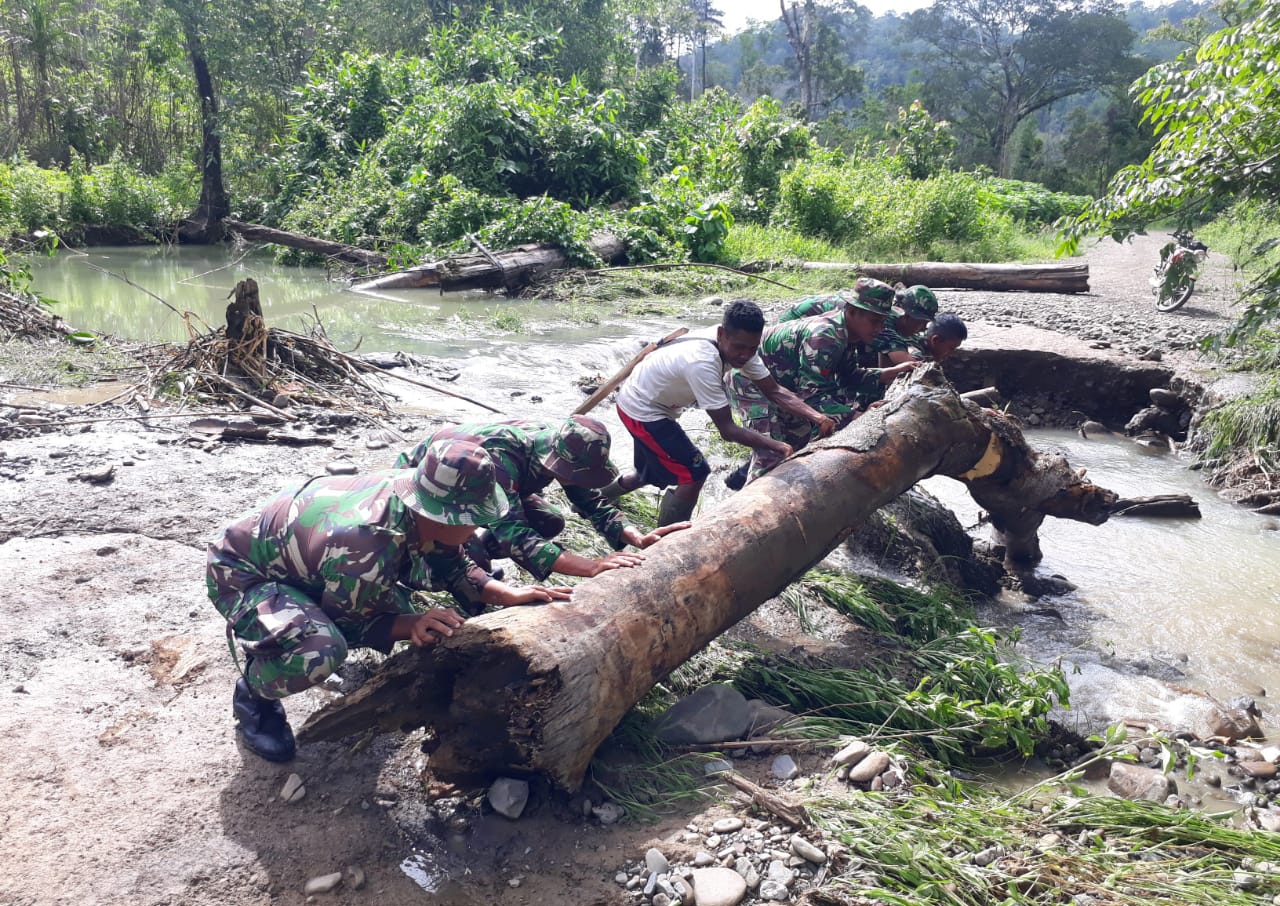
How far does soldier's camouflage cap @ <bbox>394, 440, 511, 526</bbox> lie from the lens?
258cm

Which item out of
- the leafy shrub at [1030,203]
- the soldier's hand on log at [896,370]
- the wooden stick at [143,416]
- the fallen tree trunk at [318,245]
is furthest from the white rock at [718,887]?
the leafy shrub at [1030,203]

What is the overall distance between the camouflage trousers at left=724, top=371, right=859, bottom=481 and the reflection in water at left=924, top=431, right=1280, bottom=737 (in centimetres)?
147

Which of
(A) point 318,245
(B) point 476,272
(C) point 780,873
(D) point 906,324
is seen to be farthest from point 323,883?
(A) point 318,245

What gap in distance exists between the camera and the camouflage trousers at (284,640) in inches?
102

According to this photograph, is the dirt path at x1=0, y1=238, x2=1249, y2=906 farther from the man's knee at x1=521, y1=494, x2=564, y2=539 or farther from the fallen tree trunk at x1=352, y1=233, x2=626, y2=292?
the fallen tree trunk at x1=352, y1=233, x2=626, y2=292

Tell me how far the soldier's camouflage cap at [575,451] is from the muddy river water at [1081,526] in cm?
211

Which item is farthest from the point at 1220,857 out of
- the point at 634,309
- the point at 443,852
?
the point at 634,309

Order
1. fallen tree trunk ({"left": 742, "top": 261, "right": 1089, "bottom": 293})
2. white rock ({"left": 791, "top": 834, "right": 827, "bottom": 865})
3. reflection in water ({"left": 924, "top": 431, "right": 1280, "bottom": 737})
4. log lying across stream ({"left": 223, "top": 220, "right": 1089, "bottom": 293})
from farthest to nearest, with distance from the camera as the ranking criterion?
fallen tree trunk ({"left": 742, "top": 261, "right": 1089, "bottom": 293}), log lying across stream ({"left": 223, "top": 220, "right": 1089, "bottom": 293}), reflection in water ({"left": 924, "top": 431, "right": 1280, "bottom": 737}), white rock ({"left": 791, "top": 834, "right": 827, "bottom": 865})

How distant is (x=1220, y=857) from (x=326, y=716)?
2.57 m

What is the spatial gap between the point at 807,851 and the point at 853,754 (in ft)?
1.64

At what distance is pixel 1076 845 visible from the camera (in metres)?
2.46

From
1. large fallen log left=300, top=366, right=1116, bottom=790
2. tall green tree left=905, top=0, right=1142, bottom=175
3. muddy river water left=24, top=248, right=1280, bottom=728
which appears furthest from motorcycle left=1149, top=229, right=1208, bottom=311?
tall green tree left=905, top=0, right=1142, bottom=175

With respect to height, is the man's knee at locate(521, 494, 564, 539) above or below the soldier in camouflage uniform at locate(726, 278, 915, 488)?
below

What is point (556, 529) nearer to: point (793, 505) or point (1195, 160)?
point (793, 505)
